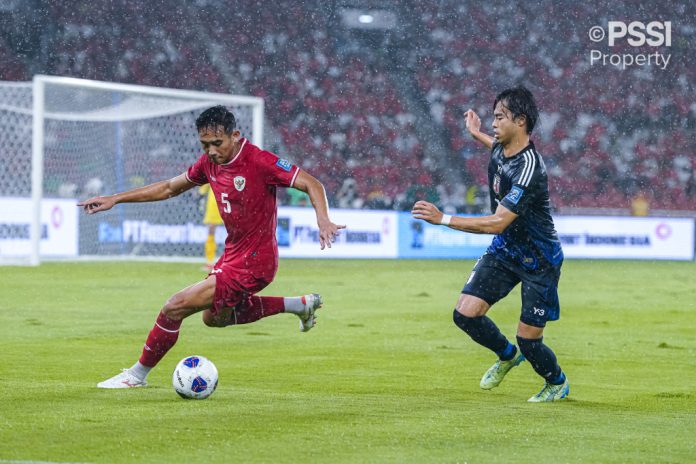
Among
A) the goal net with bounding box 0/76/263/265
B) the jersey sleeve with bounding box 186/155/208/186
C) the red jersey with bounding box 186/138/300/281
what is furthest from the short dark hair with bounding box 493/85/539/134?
the goal net with bounding box 0/76/263/265

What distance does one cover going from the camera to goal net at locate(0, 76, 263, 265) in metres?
20.0

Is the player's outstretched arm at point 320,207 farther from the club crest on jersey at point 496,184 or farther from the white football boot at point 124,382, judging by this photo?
the white football boot at point 124,382

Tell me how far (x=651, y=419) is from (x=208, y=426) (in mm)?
2185

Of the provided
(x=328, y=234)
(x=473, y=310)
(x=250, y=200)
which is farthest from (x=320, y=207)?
(x=473, y=310)

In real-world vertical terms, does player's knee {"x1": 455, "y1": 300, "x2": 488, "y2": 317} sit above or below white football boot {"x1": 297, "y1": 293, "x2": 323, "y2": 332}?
above

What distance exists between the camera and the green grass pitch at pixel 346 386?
4555 mm

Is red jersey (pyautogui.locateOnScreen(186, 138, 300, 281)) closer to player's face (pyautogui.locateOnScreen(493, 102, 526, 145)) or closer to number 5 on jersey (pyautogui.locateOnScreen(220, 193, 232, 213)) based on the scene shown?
number 5 on jersey (pyautogui.locateOnScreen(220, 193, 232, 213))

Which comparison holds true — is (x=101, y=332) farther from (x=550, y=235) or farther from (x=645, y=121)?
(x=645, y=121)

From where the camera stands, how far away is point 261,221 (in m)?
6.40

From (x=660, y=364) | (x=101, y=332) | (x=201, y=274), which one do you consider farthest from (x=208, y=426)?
(x=201, y=274)

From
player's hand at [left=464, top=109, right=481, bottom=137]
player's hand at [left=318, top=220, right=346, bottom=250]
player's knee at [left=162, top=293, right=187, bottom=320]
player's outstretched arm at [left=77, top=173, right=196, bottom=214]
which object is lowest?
player's knee at [left=162, top=293, right=187, bottom=320]

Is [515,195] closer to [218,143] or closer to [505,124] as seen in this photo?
[505,124]

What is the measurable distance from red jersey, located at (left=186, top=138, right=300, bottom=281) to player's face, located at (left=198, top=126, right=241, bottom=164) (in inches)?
2.9

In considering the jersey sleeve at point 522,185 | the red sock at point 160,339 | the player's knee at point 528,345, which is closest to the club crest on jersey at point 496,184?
the jersey sleeve at point 522,185
